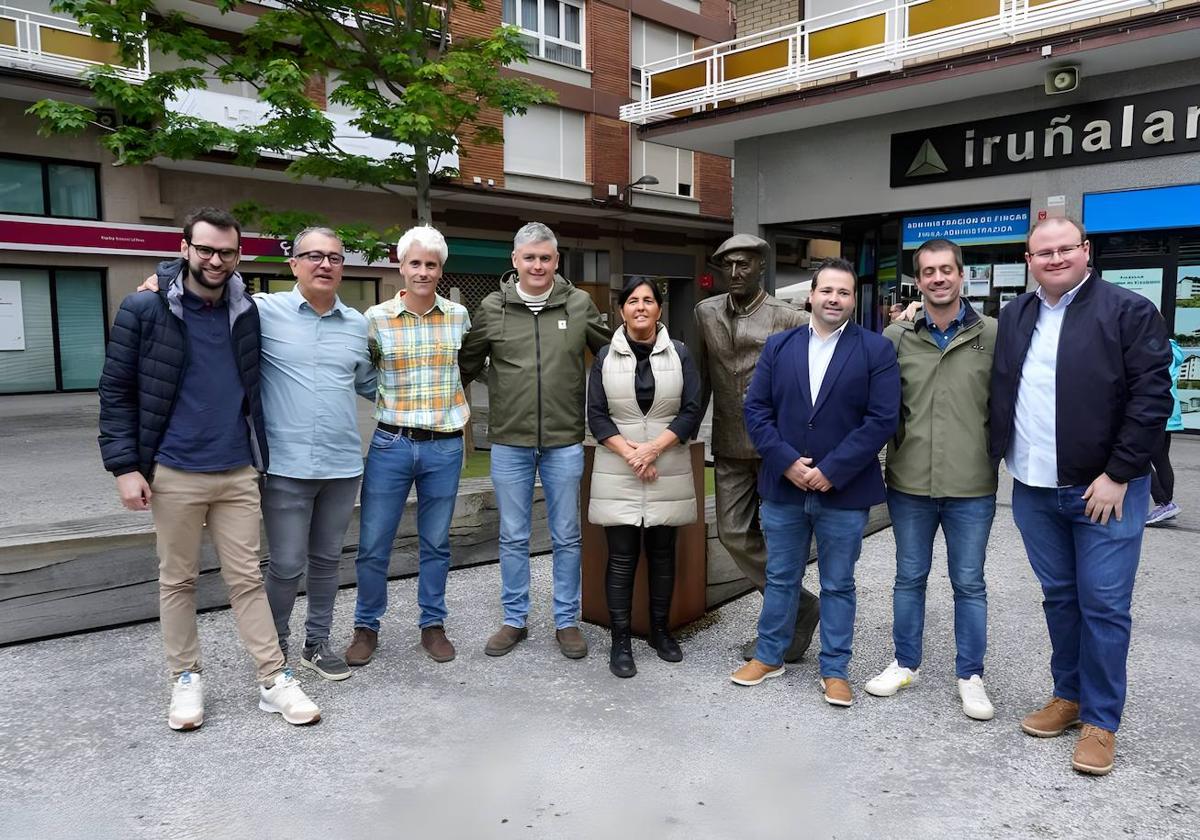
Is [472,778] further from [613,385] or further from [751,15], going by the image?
[751,15]

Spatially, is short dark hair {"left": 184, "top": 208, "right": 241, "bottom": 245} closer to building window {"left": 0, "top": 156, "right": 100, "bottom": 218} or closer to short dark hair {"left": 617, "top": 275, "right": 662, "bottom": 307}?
short dark hair {"left": 617, "top": 275, "right": 662, "bottom": 307}

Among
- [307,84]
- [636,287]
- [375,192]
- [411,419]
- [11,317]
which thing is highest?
[375,192]

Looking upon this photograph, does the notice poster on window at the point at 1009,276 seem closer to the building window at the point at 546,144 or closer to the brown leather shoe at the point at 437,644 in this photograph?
the brown leather shoe at the point at 437,644

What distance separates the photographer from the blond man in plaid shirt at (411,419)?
4.13 m

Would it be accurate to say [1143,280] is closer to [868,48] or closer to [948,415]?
[868,48]

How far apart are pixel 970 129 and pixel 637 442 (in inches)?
434

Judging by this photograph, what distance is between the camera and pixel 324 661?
13.4 ft

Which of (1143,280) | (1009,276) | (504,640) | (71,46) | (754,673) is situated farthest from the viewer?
(71,46)

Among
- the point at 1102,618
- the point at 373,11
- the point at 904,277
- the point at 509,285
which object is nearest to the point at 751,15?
the point at 904,277

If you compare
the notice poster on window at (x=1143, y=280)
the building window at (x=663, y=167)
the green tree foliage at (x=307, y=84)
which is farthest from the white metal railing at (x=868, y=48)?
the building window at (x=663, y=167)

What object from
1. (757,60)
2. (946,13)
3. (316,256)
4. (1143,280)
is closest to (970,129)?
(946,13)

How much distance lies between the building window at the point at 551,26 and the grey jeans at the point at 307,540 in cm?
2034

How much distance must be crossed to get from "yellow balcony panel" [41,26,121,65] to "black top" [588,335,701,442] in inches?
614

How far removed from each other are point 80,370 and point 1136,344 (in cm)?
1994
